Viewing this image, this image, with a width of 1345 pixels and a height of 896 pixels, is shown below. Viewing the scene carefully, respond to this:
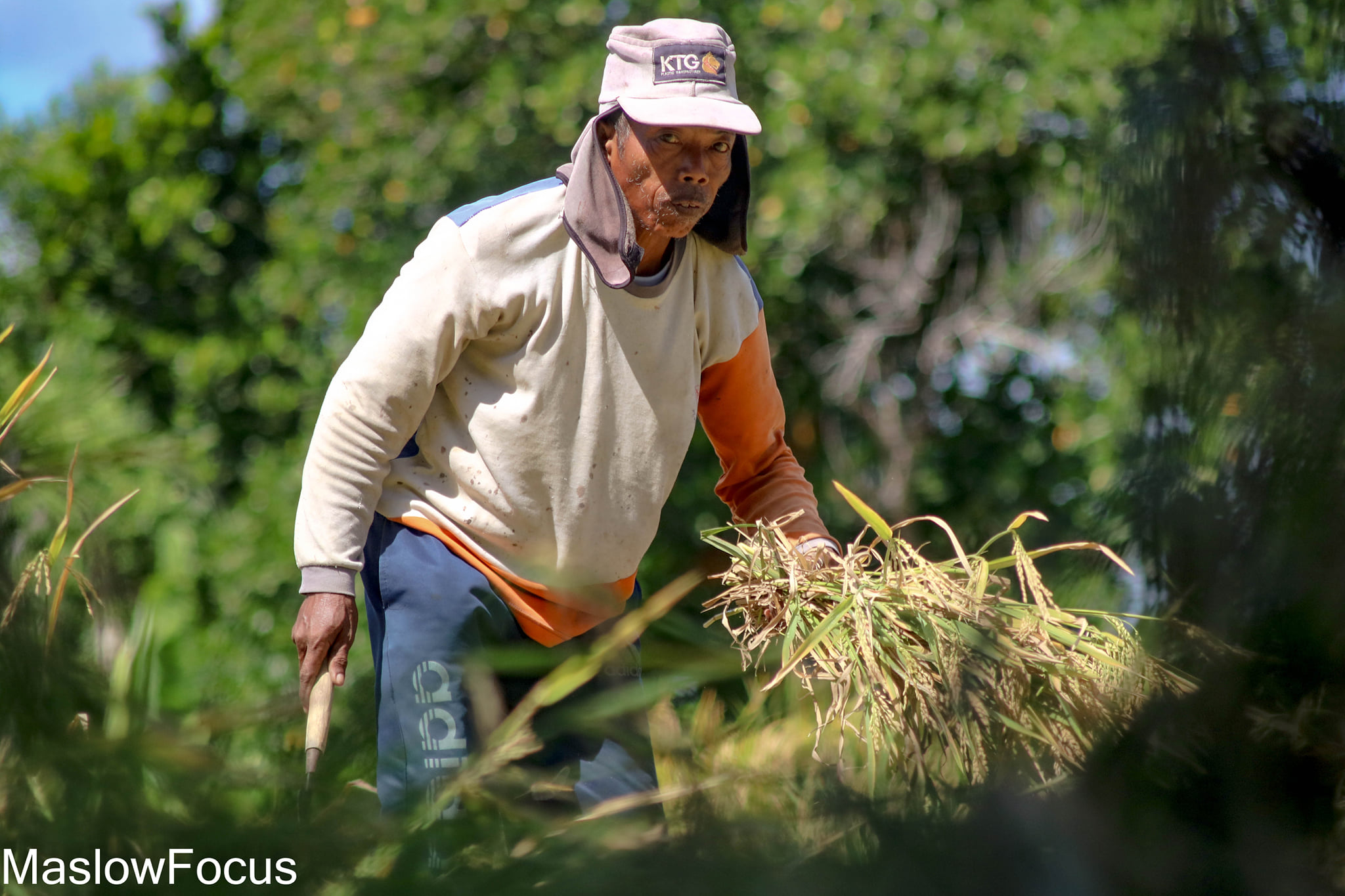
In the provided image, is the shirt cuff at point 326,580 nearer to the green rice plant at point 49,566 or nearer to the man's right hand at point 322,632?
the man's right hand at point 322,632

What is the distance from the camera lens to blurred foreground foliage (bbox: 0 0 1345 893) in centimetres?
53

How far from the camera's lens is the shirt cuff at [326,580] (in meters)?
1.67

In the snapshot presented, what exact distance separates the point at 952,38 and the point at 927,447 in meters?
1.86

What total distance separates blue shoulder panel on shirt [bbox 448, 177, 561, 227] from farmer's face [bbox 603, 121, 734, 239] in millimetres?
122

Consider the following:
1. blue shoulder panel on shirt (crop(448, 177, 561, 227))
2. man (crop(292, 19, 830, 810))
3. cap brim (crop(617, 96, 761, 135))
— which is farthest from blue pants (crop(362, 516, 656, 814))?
cap brim (crop(617, 96, 761, 135))

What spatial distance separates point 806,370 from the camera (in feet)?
19.0

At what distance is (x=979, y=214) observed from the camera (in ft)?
18.8

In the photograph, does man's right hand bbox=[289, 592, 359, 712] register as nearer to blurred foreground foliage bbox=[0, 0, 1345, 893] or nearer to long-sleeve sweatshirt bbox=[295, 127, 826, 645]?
long-sleeve sweatshirt bbox=[295, 127, 826, 645]

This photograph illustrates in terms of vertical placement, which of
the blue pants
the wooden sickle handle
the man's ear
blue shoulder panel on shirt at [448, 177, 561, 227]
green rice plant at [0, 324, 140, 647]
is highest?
the man's ear

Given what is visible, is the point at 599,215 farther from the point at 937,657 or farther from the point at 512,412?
the point at 937,657

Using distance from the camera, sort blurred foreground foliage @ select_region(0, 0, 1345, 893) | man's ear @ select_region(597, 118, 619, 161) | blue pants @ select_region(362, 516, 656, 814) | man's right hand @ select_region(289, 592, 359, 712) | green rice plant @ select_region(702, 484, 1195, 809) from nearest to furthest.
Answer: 1. blurred foreground foliage @ select_region(0, 0, 1345, 893)
2. green rice plant @ select_region(702, 484, 1195, 809)
3. blue pants @ select_region(362, 516, 656, 814)
4. man's right hand @ select_region(289, 592, 359, 712)
5. man's ear @ select_region(597, 118, 619, 161)

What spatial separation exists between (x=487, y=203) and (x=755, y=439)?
0.62 m

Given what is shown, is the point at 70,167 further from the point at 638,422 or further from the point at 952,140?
the point at 638,422

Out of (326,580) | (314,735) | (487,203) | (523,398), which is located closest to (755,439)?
(523,398)
